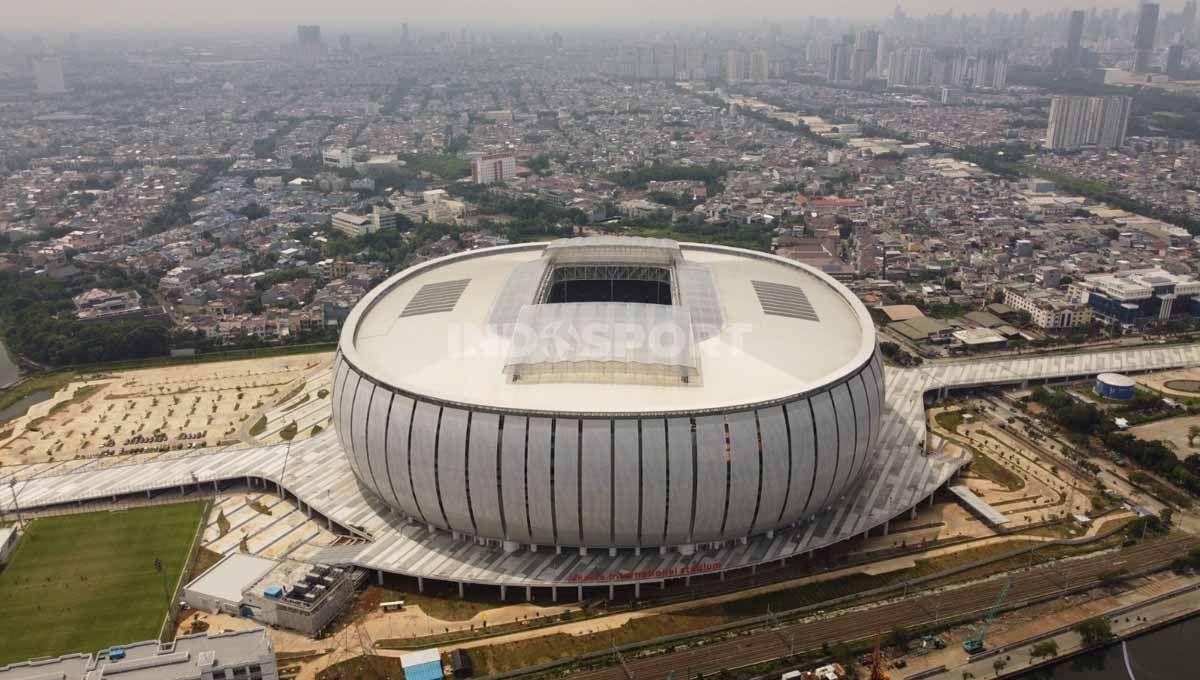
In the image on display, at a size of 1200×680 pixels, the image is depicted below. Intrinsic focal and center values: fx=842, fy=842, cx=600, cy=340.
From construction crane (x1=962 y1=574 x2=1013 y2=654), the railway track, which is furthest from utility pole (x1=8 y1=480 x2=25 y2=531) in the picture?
construction crane (x1=962 y1=574 x2=1013 y2=654)

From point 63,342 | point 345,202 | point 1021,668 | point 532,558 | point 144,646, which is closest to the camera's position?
point 144,646

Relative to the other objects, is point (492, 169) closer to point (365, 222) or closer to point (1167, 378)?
point (365, 222)

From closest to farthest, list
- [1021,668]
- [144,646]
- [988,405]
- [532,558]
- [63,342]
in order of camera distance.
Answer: [144,646], [1021,668], [532,558], [988,405], [63,342]

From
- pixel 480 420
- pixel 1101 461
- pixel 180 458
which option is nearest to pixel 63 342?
pixel 180 458

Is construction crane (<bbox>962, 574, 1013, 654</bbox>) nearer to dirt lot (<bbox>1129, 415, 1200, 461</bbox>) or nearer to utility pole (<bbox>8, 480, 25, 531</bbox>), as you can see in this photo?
dirt lot (<bbox>1129, 415, 1200, 461</bbox>)

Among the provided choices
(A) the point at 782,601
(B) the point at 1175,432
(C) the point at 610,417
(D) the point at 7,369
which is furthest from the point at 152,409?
(B) the point at 1175,432

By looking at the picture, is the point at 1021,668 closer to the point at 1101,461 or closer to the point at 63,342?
the point at 1101,461
